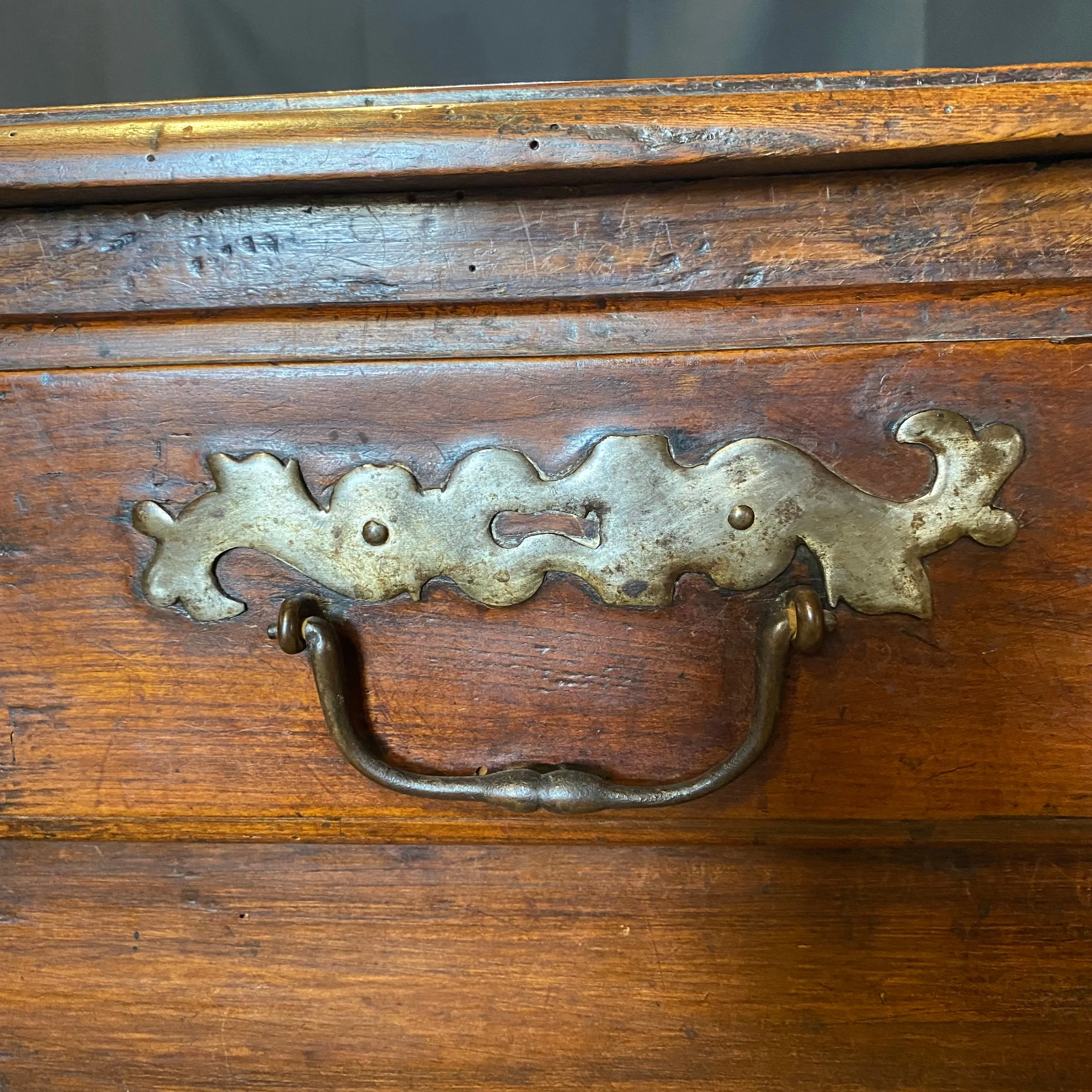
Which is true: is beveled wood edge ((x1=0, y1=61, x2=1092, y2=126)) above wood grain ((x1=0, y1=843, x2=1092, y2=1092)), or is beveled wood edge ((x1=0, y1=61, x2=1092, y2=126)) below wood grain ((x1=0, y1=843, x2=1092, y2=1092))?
above

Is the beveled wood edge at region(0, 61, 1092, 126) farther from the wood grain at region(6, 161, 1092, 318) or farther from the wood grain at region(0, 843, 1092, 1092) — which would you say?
the wood grain at region(0, 843, 1092, 1092)

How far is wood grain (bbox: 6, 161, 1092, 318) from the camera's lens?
33cm

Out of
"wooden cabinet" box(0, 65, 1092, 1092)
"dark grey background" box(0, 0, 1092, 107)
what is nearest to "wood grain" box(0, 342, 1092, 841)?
"wooden cabinet" box(0, 65, 1092, 1092)

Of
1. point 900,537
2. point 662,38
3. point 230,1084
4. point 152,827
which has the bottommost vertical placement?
point 230,1084

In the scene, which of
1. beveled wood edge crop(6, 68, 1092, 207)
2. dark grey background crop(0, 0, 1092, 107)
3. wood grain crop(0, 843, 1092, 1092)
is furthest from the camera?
dark grey background crop(0, 0, 1092, 107)

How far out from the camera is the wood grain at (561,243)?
326 millimetres

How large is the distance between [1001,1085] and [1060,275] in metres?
0.40

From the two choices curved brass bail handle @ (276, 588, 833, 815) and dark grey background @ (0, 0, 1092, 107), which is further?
dark grey background @ (0, 0, 1092, 107)

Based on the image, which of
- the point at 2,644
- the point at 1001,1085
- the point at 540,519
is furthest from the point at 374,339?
the point at 1001,1085

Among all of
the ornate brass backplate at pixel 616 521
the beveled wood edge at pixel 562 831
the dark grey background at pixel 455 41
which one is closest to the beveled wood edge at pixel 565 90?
the ornate brass backplate at pixel 616 521

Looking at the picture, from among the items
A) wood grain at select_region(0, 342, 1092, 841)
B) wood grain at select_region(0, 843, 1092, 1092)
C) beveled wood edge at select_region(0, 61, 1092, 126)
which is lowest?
wood grain at select_region(0, 843, 1092, 1092)

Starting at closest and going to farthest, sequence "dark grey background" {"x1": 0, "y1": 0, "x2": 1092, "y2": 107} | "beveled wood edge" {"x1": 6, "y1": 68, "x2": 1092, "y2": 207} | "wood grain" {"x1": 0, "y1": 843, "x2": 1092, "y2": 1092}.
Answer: "beveled wood edge" {"x1": 6, "y1": 68, "x2": 1092, "y2": 207} < "wood grain" {"x1": 0, "y1": 843, "x2": 1092, "y2": 1092} < "dark grey background" {"x1": 0, "y1": 0, "x2": 1092, "y2": 107}

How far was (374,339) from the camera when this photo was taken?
0.35 m

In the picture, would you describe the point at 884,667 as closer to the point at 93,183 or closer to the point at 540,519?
the point at 540,519
